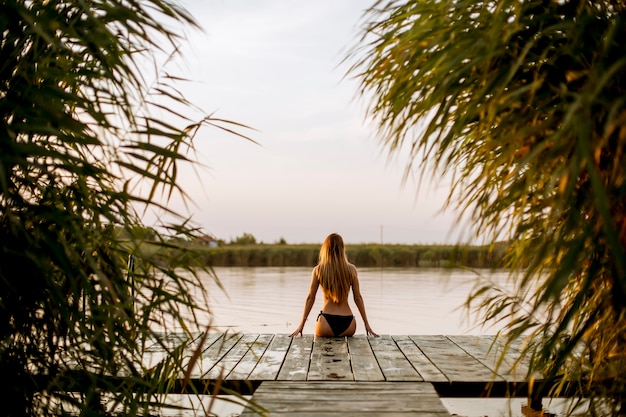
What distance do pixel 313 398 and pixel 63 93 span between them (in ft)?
6.61

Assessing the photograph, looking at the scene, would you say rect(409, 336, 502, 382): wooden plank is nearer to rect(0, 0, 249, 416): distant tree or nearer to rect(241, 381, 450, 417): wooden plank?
rect(241, 381, 450, 417): wooden plank

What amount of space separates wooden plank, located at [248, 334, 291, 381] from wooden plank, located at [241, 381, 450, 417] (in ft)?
0.60

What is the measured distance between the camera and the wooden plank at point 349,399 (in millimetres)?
2818

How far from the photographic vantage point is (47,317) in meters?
2.18

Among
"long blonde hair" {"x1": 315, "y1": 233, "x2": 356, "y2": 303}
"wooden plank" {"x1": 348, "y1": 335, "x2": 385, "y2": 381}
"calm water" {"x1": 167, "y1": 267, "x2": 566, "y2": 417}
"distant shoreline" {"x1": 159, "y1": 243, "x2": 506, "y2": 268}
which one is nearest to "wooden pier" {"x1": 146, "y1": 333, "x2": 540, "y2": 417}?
"wooden plank" {"x1": 348, "y1": 335, "x2": 385, "y2": 381}

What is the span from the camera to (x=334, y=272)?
5633 millimetres

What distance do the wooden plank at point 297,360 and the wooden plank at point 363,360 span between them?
1.10ft

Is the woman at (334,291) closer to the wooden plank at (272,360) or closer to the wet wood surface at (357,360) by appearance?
the wet wood surface at (357,360)

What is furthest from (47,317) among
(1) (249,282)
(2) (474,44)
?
(1) (249,282)

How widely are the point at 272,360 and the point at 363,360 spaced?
67cm

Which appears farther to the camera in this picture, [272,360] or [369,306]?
[369,306]

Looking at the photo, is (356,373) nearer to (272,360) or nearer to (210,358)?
(272,360)

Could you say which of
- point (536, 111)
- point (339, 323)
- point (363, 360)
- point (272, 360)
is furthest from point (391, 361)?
point (536, 111)

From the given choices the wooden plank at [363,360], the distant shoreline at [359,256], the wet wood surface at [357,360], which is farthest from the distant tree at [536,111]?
the distant shoreline at [359,256]
